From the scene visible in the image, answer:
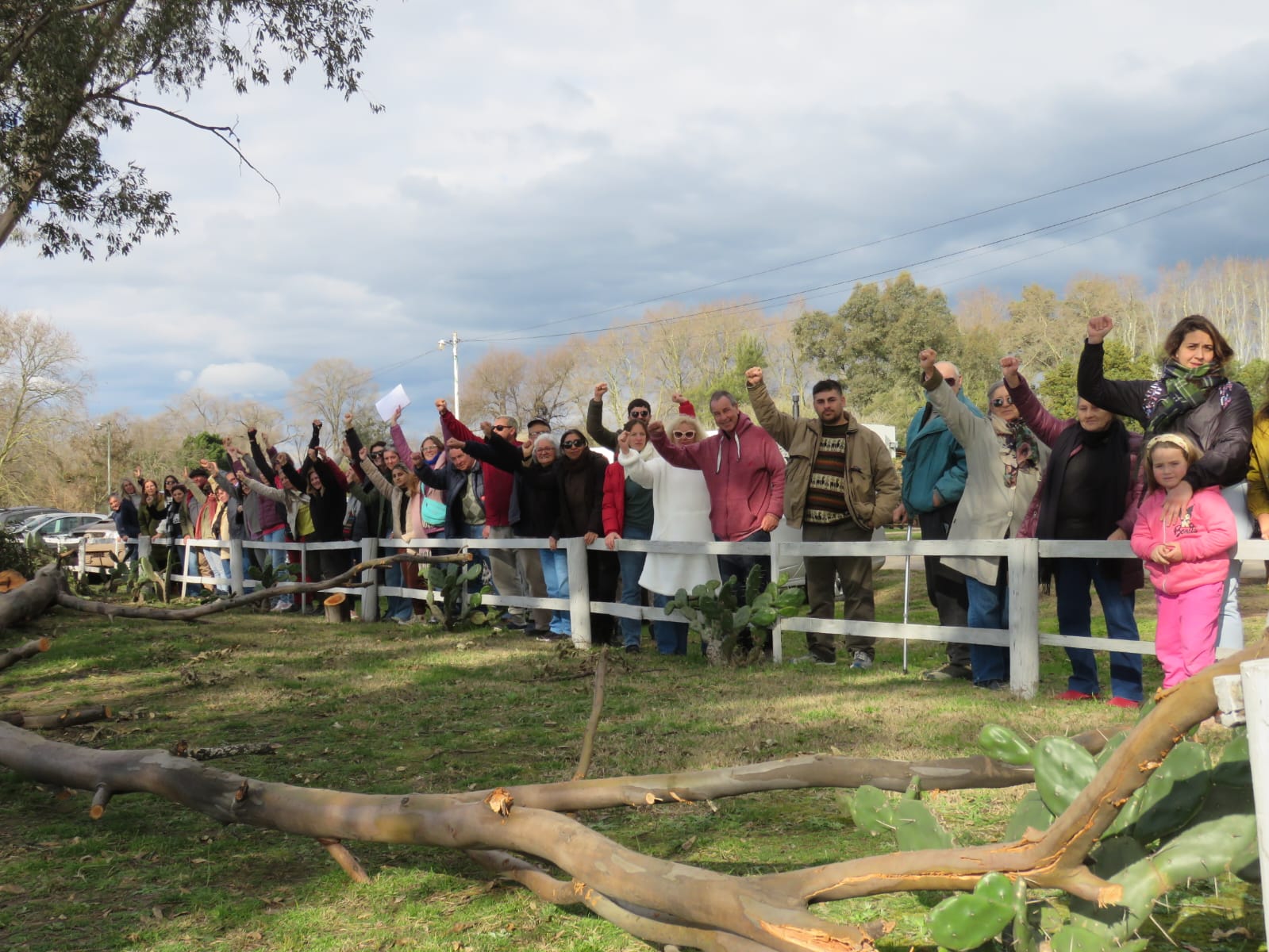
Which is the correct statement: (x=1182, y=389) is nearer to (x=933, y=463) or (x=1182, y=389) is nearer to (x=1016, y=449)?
(x=1016, y=449)

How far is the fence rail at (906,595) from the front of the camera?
603 cm

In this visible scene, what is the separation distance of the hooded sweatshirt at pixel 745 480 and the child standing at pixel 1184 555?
11.4 ft

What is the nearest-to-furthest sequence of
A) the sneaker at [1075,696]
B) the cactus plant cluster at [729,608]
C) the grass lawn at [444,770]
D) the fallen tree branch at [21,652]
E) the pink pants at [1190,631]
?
the grass lawn at [444,770] < the pink pants at [1190,631] < the sneaker at [1075,696] < the fallen tree branch at [21,652] < the cactus plant cluster at [729,608]

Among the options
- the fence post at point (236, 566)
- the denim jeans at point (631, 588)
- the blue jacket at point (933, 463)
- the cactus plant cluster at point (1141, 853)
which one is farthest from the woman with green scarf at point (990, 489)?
the fence post at point (236, 566)

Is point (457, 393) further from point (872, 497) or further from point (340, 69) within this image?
point (872, 497)

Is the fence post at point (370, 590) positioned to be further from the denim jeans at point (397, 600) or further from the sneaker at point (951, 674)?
the sneaker at point (951, 674)

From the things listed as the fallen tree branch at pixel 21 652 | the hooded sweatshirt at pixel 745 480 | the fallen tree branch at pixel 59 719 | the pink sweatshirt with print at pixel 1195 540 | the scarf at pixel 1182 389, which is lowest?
the fallen tree branch at pixel 59 719

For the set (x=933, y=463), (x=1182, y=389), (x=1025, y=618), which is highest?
(x=1182, y=389)

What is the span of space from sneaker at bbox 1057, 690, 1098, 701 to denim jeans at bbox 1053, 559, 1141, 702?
→ 4 cm

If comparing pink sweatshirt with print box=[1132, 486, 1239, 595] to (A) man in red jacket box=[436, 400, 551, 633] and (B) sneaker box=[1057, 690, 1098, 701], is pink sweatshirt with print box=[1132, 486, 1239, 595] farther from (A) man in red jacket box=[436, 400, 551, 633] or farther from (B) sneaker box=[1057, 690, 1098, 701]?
(A) man in red jacket box=[436, 400, 551, 633]

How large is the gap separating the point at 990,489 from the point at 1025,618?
1.28 meters

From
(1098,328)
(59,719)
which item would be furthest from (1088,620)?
(59,719)

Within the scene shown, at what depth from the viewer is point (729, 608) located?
26.4ft

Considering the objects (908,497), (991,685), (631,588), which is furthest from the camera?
(631,588)
